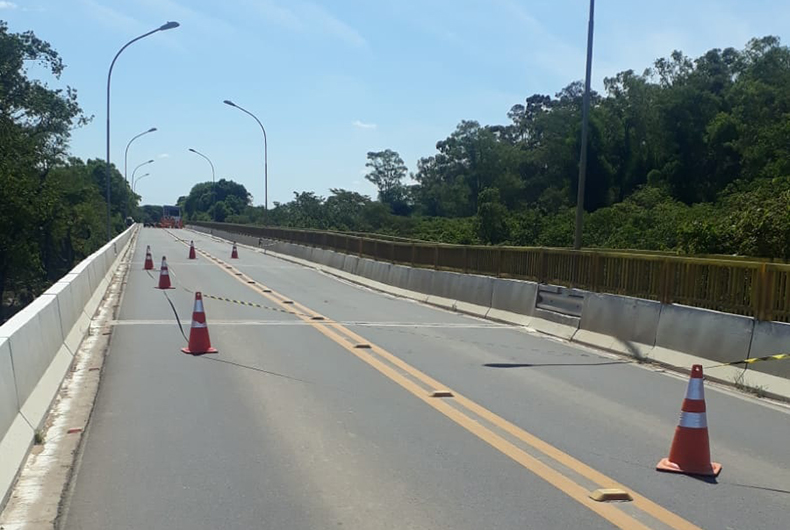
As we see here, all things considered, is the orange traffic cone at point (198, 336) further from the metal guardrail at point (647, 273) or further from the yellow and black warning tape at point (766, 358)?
the yellow and black warning tape at point (766, 358)

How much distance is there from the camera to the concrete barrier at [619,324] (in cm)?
1165

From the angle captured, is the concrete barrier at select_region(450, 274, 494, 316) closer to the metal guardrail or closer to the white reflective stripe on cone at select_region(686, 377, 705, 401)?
the metal guardrail

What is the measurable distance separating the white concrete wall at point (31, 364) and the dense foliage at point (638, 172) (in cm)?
1333

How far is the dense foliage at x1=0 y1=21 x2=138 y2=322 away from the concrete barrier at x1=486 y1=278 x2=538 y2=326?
111 ft

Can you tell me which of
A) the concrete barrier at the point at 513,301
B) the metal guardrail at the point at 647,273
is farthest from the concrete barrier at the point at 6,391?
the concrete barrier at the point at 513,301

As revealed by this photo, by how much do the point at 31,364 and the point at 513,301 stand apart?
10.4m

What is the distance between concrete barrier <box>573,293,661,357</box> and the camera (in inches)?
459

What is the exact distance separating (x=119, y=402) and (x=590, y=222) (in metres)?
47.4

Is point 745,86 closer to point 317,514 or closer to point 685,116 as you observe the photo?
point 685,116

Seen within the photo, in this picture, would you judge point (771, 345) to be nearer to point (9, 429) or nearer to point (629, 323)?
point (629, 323)

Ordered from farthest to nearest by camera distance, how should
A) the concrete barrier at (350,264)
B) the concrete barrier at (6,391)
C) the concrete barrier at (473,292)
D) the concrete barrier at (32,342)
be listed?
the concrete barrier at (350,264) → the concrete barrier at (473,292) → the concrete barrier at (32,342) → the concrete barrier at (6,391)

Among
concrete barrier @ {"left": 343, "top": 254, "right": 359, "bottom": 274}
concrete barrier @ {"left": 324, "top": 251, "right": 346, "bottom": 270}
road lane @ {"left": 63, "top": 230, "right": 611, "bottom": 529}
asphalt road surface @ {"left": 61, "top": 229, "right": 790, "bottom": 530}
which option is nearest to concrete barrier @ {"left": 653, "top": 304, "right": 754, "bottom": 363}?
asphalt road surface @ {"left": 61, "top": 229, "right": 790, "bottom": 530}

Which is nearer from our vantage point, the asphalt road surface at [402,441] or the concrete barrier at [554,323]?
the asphalt road surface at [402,441]

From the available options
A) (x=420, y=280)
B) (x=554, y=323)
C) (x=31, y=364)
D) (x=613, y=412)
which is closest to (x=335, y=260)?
(x=420, y=280)
